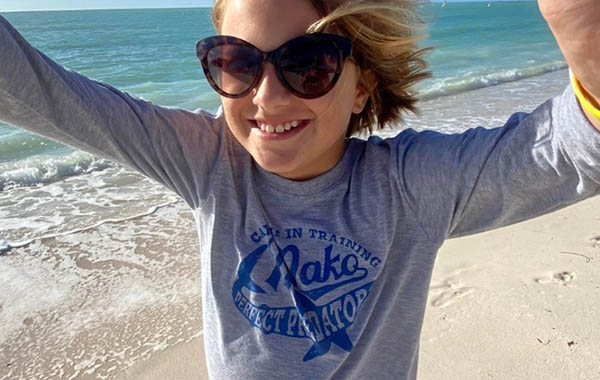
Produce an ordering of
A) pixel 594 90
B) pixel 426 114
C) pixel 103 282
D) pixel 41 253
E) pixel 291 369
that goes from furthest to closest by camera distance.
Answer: pixel 426 114 < pixel 41 253 < pixel 103 282 < pixel 291 369 < pixel 594 90

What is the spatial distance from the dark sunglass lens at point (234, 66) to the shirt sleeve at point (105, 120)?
0.15 meters

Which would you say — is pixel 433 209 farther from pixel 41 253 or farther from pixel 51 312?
pixel 41 253

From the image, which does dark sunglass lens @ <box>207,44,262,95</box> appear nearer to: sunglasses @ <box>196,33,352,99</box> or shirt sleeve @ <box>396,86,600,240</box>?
sunglasses @ <box>196,33,352,99</box>

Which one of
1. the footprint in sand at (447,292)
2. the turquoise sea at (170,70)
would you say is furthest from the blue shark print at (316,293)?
the footprint in sand at (447,292)

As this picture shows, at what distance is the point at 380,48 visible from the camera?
1514 mm

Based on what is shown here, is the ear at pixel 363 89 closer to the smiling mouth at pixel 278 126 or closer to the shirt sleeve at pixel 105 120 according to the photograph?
the smiling mouth at pixel 278 126

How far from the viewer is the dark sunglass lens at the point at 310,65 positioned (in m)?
1.34

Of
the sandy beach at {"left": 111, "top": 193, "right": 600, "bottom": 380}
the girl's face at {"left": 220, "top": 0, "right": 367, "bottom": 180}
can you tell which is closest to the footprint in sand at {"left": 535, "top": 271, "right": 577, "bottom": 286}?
the sandy beach at {"left": 111, "top": 193, "right": 600, "bottom": 380}

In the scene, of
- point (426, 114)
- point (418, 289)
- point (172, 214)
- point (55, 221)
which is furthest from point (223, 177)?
point (426, 114)

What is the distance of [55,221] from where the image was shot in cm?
568

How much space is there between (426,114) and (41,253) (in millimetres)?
7637

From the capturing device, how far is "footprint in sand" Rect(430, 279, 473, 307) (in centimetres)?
359

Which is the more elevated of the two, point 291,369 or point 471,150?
point 471,150

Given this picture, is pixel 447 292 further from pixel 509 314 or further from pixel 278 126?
pixel 278 126
